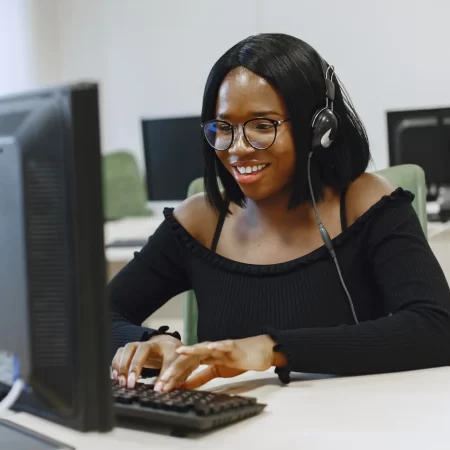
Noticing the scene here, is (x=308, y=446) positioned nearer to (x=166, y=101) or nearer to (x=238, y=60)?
(x=238, y=60)

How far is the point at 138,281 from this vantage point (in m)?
1.65

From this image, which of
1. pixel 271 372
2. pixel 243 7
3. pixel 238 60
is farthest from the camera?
pixel 243 7

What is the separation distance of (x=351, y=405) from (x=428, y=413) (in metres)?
0.10

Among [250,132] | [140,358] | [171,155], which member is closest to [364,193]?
[250,132]

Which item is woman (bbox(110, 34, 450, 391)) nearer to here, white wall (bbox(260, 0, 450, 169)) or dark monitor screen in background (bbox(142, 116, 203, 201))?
dark monitor screen in background (bbox(142, 116, 203, 201))

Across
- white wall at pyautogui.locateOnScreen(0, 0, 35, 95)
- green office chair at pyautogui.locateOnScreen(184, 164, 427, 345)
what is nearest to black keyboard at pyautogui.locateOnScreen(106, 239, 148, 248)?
green office chair at pyautogui.locateOnScreen(184, 164, 427, 345)

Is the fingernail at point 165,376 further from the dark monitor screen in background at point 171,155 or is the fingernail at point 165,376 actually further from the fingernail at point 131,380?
the dark monitor screen in background at point 171,155

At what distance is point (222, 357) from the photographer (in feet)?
3.86

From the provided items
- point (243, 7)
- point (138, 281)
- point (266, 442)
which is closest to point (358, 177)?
point (138, 281)

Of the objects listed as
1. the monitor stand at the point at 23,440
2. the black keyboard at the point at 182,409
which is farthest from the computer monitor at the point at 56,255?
Answer: the black keyboard at the point at 182,409

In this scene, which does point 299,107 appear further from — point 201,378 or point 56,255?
point 56,255

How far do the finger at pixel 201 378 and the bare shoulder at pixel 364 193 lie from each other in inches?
16.6

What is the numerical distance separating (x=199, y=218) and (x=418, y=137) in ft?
5.80

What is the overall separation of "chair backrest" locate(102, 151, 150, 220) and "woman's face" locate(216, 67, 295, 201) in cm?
293
